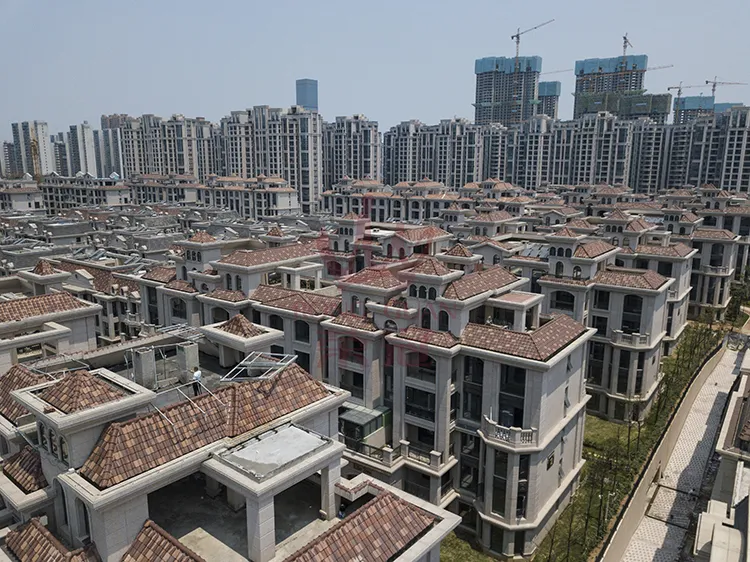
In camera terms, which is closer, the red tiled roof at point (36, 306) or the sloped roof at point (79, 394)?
the sloped roof at point (79, 394)

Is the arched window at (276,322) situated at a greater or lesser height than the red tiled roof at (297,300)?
lesser

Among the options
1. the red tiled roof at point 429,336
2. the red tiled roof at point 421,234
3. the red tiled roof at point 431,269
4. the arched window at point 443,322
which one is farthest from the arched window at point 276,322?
the red tiled roof at point 421,234

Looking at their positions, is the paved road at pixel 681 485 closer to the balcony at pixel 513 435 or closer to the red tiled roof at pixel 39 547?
the balcony at pixel 513 435

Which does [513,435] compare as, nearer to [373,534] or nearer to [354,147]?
[373,534]

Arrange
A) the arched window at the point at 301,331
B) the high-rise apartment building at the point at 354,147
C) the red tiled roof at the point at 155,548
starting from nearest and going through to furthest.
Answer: the red tiled roof at the point at 155,548
the arched window at the point at 301,331
the high-rise apartment building at the point at 354,147

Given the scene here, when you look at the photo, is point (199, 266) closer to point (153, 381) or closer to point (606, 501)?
point (153, 381)

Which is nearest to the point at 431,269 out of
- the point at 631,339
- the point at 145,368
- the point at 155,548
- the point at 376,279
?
the point at 376,279
